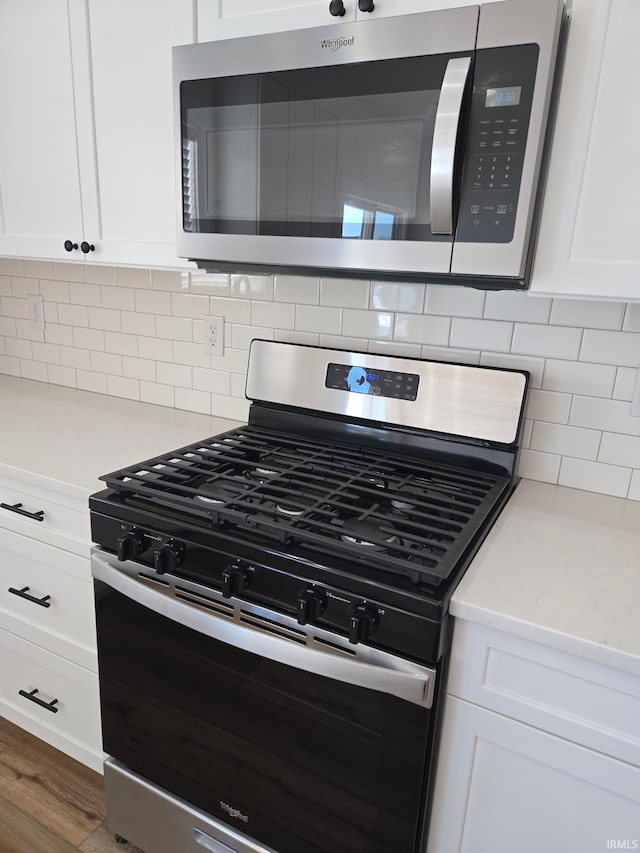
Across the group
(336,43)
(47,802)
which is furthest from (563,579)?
(47,802)

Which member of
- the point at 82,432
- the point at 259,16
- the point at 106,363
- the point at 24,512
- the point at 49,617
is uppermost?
the point at 259,16

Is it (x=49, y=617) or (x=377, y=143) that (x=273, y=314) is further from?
(x=49, y=617)

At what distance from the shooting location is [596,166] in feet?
3.19

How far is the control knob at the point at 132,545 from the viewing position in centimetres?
112

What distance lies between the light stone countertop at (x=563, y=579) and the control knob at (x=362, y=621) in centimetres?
13

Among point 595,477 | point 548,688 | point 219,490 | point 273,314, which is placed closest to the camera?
point 548,688

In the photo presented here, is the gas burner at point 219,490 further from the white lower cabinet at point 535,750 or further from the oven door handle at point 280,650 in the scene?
the white lower cabinet at point 535,750

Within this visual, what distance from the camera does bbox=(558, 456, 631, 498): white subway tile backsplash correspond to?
4.33ft

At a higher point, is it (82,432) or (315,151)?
(315,151)

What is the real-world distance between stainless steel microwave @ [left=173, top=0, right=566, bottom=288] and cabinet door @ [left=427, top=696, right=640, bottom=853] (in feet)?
2.53

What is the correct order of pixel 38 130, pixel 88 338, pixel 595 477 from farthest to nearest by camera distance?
1. pixel 88 338
2. pixel 38 130
3. pixel 595 477

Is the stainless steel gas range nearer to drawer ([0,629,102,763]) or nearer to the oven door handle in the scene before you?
the oven door handle

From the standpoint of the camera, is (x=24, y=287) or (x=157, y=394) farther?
(x=24, y=287)

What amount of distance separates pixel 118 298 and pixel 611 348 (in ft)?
4.91
